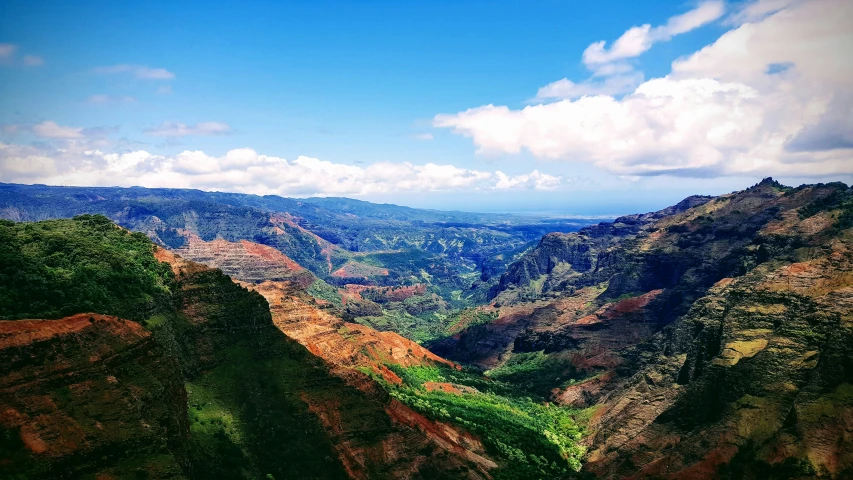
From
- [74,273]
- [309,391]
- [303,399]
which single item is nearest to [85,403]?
[74,273]

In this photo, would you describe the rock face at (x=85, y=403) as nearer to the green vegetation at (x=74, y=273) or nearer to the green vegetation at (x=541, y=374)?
the green vegetation at (x=74, y=273)

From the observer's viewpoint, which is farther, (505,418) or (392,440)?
(505,418)

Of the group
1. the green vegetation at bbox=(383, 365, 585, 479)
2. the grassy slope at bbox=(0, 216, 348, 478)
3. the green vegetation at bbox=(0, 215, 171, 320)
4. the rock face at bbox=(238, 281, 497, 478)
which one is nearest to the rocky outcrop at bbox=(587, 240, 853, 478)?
the green vegetation at bbox=(383, 365, 585, 479)

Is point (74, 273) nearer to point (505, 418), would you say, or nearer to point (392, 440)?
point (392, 440)

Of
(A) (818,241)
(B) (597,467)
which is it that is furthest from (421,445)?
(A) (818,241)

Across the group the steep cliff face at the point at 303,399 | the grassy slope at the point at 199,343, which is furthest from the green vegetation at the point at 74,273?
the steep cliff face at the point at 303,399

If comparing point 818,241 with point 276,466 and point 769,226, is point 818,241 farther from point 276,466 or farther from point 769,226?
A: point 276,466
